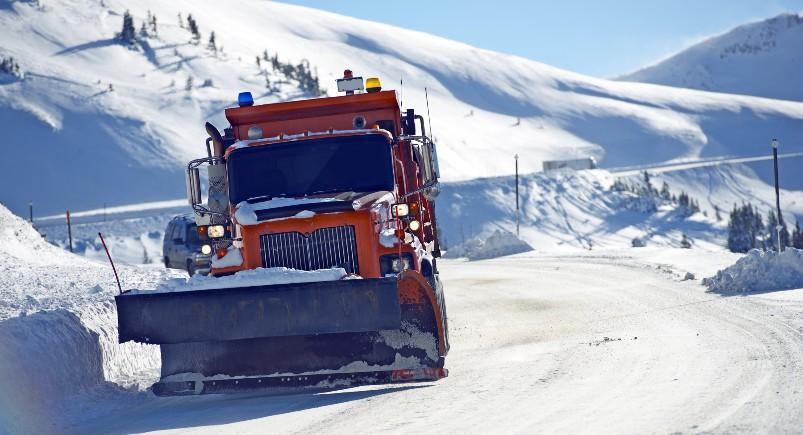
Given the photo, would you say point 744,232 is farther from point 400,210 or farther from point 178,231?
point 400,210

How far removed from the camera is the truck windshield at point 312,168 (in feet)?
39.9

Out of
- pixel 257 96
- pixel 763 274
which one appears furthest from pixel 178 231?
pixel 257 96

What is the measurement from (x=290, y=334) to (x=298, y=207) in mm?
1582

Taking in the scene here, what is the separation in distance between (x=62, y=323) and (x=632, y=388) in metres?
5.93

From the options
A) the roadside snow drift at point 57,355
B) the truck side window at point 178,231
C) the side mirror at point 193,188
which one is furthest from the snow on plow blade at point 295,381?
the truck side window at point 178,231

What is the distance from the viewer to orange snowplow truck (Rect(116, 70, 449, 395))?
1014 centimetres

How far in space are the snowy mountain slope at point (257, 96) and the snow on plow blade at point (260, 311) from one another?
49.0 m

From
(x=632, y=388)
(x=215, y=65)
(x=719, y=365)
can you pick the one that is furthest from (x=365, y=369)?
(x=215, y=65)

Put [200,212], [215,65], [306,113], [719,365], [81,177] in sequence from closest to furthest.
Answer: [719,365], [200,212], [306,113], [81,177], [215,65]

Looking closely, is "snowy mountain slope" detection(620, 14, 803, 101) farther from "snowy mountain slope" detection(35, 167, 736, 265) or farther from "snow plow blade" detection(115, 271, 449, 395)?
"snow plow blade" detection(115, 271, 449, 395)

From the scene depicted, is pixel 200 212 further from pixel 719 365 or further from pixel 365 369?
pixel 719 365

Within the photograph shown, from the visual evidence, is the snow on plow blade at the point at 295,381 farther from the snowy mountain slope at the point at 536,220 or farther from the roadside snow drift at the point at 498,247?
the snowy mountain slope at the point at 536,220

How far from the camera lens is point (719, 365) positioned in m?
10.0

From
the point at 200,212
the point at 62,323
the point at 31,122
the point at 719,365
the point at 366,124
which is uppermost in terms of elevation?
the point at 31,122
